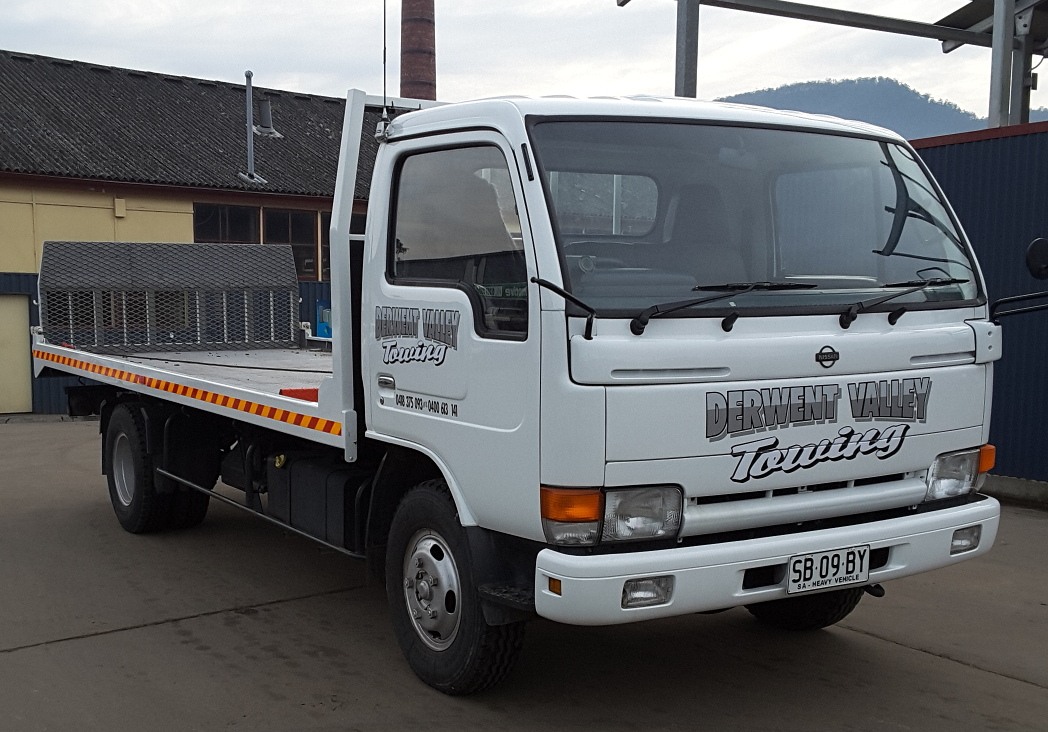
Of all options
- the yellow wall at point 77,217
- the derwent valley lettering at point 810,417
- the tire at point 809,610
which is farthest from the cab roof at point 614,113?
the yellow wall at point 77,217

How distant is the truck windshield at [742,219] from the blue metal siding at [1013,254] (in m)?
4.82

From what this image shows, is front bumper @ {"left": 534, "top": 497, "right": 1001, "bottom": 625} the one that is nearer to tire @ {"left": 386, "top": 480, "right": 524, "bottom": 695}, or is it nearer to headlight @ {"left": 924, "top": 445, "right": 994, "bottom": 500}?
headlight @ {"left": 924, "top": 445, "right": 994, "bottom": 500}

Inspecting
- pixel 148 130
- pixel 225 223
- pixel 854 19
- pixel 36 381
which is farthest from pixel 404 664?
pixel 148 130

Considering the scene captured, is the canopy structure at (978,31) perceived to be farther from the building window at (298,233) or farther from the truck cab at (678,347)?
the building window at (298,233)

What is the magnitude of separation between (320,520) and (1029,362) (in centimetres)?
623

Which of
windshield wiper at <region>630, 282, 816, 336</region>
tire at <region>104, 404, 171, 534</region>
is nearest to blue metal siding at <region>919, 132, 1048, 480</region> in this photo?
windshield wiper at <region>630, 282, 816, 336</region>

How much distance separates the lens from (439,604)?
4465 mm

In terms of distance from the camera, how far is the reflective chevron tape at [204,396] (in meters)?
5.22

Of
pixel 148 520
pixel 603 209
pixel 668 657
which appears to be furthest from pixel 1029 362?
pixel 148 520

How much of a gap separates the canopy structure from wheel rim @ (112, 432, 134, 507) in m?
5.95

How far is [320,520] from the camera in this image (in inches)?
212

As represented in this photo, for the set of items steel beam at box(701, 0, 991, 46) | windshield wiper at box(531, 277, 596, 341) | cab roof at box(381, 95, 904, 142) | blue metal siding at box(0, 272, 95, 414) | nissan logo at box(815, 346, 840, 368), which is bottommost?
blue metal siding at box(0, 272, 95, 414)

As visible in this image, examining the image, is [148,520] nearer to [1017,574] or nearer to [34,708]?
[34,708]

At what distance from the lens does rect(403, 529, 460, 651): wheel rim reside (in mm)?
4402
